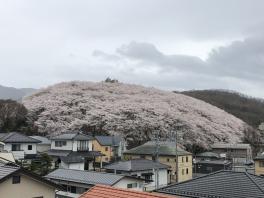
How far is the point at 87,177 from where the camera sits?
24.2m

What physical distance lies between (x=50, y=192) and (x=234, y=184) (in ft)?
25.8

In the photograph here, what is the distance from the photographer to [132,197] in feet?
33.4

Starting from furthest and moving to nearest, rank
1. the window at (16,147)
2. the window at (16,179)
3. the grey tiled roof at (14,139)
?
the window at (16,147)
the grey tiled roof at (14,139)
the window at (16,179)

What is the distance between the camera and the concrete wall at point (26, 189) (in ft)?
43.8

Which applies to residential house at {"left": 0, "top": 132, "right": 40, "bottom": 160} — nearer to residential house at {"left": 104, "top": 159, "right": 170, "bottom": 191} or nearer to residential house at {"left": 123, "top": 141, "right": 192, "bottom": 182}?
residential house at {"left": 104, "top": 159, "right": 170, "bottom": 191}

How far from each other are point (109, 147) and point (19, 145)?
13.3m

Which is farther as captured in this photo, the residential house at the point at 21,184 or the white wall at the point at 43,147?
the white wall at the point at 43,147

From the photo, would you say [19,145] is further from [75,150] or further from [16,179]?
[16,179]

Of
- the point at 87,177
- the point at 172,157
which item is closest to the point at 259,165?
the point at 172,157

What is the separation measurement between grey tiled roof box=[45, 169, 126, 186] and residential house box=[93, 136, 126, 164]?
17955 mm

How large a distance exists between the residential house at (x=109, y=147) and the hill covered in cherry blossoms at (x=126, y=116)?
23.5 feet

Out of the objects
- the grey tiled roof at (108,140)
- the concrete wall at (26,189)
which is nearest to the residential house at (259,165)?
the grey tiled roof at (108,140)

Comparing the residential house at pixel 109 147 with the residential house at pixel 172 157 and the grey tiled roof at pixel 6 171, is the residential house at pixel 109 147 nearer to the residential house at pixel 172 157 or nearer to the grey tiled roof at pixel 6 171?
the residential house at pixel 172 157

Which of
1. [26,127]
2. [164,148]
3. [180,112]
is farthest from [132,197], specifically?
[180,112]
